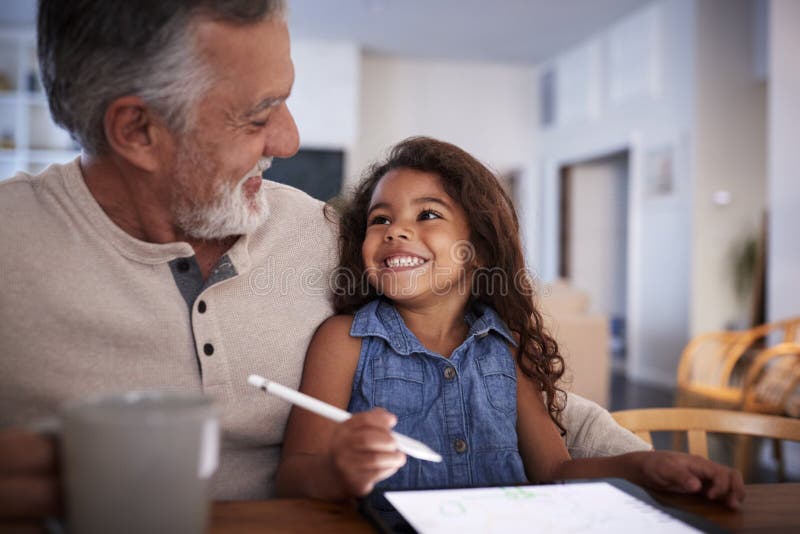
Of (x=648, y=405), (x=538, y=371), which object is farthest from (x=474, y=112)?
(x=538, y=371)

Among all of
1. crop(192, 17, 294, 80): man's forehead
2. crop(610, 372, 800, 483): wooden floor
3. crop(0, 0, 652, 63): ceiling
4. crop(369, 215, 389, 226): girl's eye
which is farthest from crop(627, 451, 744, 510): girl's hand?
crop(0, 0, 652, 63): ceiling

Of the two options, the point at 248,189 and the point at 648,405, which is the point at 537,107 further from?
the point at 248,189

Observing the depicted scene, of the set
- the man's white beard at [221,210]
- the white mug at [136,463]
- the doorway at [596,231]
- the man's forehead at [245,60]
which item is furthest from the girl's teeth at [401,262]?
the doorway at [596,231]

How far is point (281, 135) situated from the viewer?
1146 millimetres

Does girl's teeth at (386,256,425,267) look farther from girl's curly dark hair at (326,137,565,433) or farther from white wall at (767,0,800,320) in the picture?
white wall at (767,0,800,320)

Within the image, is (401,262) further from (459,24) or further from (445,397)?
(459,24)

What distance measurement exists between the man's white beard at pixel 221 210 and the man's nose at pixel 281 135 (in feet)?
0.11

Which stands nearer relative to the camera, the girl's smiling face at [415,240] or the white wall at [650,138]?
the girl's smiling face at [415,240]

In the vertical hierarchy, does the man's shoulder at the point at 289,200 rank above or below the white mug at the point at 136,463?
above

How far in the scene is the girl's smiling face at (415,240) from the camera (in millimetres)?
1273

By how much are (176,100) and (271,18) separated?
190 mm

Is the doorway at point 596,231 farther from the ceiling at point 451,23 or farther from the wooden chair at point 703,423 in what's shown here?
the wooden chair at point 703,423

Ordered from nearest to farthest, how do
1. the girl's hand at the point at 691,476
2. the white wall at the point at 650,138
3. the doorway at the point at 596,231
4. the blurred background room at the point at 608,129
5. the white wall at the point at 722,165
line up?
the girl's hand at the point at 691,476 < the blurred background room at the point at 608,129 < the white wall at the point at 722,165 < the white wall at the point at 650,138 < the doorway at the point at 596,231

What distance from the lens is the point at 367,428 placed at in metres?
0.71
